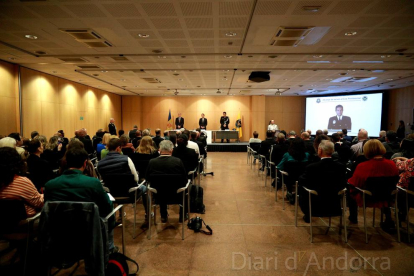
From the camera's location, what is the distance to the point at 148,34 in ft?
18.8

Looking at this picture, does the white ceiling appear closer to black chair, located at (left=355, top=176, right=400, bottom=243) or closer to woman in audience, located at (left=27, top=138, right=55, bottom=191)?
woman in audience, located at (left=27, top=138, right=55, bottom=191)

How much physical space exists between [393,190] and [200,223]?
2677 millimetres

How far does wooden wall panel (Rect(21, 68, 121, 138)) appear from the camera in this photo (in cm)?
941

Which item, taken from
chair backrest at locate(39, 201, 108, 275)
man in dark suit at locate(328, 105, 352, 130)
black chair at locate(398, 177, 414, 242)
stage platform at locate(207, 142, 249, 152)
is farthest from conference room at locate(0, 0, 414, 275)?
man in dark suit at locate(328, 105, 352, 130)

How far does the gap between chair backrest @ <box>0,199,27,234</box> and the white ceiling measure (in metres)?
3.50

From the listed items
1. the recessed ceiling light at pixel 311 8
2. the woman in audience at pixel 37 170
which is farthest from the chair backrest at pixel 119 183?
the recessed ceiling light at pixel 311 8

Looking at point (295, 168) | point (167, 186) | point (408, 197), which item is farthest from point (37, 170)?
point (408, 197)

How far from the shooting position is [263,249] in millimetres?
3135

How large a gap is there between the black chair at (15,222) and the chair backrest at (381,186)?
3.84 meters

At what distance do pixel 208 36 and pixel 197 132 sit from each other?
265cm

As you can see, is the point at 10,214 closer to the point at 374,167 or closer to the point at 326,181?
the point at 326,181

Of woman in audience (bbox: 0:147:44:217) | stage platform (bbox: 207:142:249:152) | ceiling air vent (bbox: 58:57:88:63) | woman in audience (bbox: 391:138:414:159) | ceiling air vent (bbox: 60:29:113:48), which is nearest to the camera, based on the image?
woman in audience (bbox: 0:147:44:217)

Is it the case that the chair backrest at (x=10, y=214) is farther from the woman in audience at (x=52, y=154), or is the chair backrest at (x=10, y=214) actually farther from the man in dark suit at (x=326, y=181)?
the man in dark suit at (x=326, y=181)

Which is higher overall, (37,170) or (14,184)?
(14,184)
